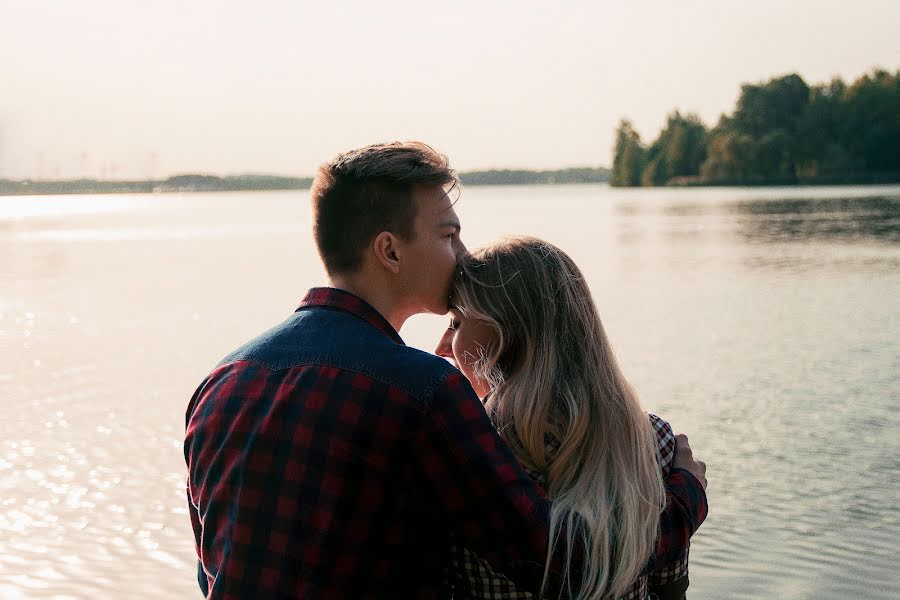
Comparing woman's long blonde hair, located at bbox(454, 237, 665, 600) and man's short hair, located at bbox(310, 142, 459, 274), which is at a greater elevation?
man's short hair, located at bbox(310, 142, 459, 274)

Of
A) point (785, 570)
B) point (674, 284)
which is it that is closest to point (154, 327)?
point (674, 284)

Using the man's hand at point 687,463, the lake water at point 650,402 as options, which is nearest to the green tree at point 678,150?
the lake water at point 650,402

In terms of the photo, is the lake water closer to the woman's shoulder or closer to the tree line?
the woman's shoulder

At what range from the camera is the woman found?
2.28 metres

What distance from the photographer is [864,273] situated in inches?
809

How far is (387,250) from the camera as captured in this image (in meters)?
2.38

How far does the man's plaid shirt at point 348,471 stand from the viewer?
1.93 metres

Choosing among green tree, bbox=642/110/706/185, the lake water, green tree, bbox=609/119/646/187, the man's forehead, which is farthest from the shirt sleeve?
green tree, bbox=609/119/646/187

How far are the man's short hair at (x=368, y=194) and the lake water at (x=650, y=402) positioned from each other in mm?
3927

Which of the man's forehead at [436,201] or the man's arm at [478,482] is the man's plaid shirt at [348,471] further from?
the man's forehead at [436,201]

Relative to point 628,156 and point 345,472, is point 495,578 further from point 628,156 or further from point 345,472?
point 628,156

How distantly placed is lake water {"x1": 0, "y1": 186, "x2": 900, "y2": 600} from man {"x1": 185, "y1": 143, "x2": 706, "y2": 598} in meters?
3.90

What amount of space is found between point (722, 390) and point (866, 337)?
3.81m

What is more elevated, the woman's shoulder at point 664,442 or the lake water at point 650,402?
the woman's shoulder at point 664,442
